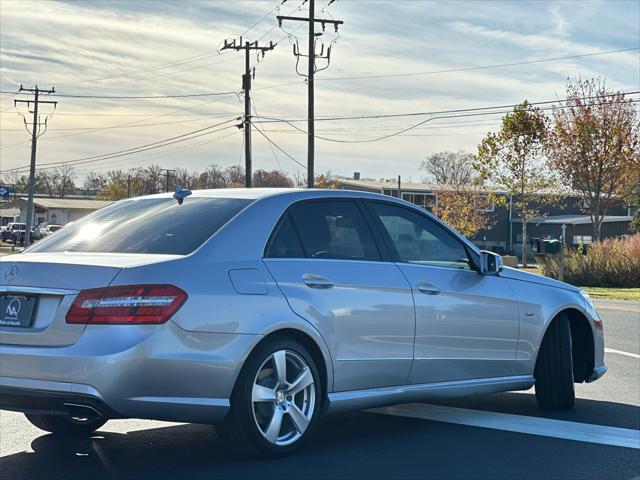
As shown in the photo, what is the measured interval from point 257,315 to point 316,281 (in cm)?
59

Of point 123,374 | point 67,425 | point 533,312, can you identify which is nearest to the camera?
point 123,374

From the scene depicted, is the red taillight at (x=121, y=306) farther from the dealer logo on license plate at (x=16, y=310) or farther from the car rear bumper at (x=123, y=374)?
the dealer logo on license plate at (x=16, y=310)

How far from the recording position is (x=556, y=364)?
25.7ft

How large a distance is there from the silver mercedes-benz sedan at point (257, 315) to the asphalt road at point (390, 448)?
0.25m

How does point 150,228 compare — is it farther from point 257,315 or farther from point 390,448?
point 390,448

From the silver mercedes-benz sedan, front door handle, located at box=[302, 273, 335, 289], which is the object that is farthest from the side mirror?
front door handle, located at box=[302, 273, 335, 289]

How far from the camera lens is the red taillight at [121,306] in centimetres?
517

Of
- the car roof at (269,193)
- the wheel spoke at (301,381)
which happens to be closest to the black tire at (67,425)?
the wheel spoke at (301,381)

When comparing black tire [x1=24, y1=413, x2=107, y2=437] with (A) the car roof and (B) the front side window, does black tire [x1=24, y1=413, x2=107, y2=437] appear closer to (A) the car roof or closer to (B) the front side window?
(A) the car roof

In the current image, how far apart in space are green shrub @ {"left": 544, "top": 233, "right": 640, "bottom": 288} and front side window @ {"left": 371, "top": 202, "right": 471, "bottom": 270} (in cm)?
2966

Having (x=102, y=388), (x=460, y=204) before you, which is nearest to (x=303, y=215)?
(x=102, y=388)

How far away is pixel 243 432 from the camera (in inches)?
220

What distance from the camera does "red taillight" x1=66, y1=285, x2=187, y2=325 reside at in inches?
203

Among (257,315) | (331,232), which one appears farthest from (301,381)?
(331,232)
